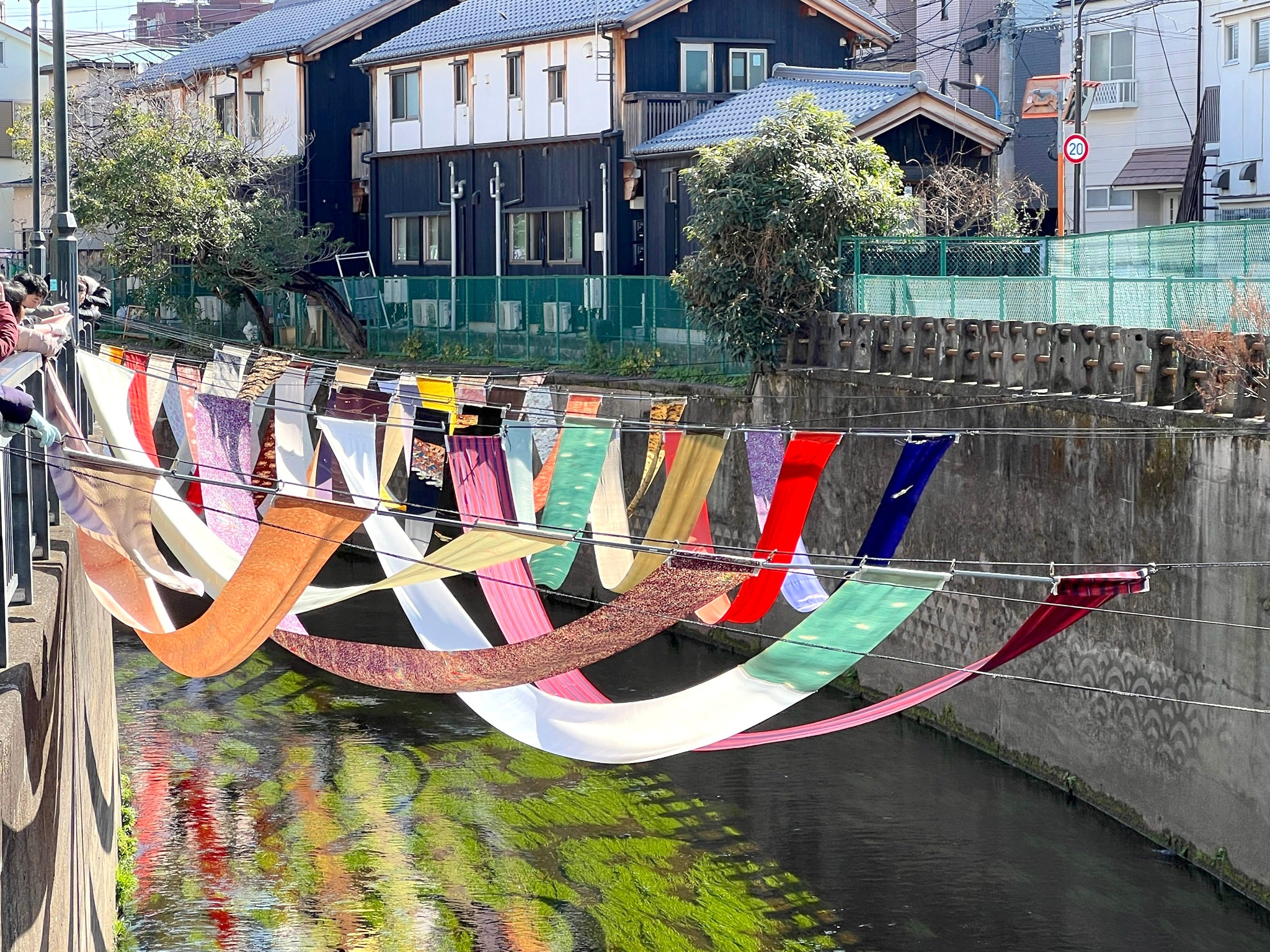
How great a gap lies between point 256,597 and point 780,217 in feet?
35.9

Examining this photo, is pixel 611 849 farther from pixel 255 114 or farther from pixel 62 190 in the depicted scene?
pixel 255 114

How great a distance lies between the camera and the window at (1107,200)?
98.8 feet

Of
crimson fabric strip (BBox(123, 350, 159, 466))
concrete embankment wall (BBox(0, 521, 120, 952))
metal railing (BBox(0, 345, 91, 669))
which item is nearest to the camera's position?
concrete embankment wall (BBox(0, 521, 120, 952))

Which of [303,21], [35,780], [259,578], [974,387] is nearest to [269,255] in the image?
[303,21]

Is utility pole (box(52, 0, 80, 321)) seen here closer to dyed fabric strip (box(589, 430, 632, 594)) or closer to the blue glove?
dyed fabric strip (box(589, 430, 632, 594))

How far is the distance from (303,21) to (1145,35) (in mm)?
16988

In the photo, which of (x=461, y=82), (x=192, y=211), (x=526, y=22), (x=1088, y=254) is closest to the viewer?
(x=1088, y=254)

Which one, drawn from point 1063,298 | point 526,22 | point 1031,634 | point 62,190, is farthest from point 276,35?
point 1031,634

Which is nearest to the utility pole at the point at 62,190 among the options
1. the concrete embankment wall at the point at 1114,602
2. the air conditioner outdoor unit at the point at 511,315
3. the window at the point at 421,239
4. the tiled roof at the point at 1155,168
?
the concrete embankment wall at the point at 1114,602

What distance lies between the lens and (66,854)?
641 cm

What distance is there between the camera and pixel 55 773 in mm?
6086

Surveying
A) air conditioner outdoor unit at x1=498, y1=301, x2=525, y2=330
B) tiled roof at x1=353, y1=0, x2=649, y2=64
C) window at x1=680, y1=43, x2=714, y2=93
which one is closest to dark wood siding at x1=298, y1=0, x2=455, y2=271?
tiled roof at x1=353, y1=0, x2=649, y2=64

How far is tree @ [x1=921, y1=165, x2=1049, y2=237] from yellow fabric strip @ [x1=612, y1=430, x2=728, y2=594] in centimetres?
944

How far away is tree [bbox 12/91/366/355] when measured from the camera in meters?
27.8
